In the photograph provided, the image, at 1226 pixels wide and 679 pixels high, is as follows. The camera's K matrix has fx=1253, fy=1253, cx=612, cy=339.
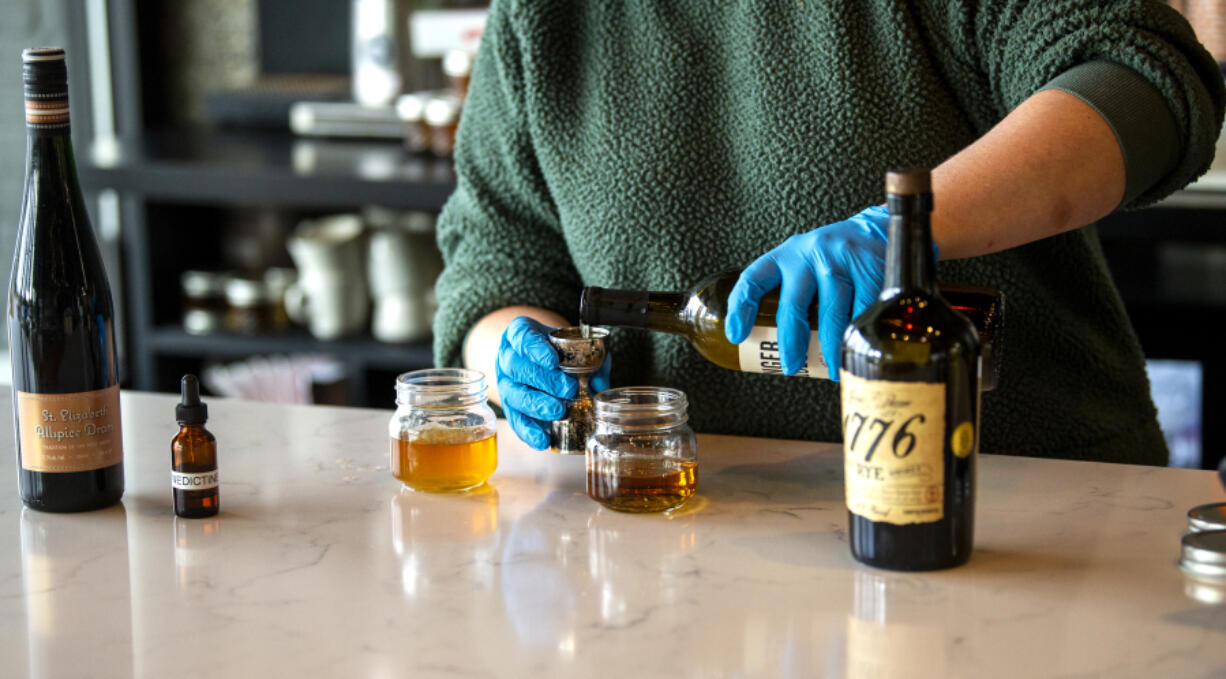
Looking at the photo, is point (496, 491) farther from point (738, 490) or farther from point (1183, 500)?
point (1183, 500)

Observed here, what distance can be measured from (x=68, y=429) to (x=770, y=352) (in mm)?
555

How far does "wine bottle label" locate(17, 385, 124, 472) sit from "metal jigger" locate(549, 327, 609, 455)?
36 cm

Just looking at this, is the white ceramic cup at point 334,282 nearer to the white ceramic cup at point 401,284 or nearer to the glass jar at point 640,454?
the white ceramic cup at point 401,284

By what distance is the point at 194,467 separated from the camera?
997 millimetres

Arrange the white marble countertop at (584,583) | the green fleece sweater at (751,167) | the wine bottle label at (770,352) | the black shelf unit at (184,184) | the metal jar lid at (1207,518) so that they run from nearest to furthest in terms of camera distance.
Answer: the white marble countertop at (584,583)
the metal jar lid at (1207,518)
the wine bottle label at (770,352)
the green fleece sweater at (751,167)
the black shelf unit at (184,184)

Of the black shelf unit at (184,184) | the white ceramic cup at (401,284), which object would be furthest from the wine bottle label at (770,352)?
the white ceramic cup at (401,284)

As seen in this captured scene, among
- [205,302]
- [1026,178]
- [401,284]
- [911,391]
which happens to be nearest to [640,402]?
[911,391]

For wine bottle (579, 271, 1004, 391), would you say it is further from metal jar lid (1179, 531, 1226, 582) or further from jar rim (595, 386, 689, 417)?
metal jar lid (1179, 531, 1226, 582)

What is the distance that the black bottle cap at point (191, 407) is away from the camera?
971 millimetres

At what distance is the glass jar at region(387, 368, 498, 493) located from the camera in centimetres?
104

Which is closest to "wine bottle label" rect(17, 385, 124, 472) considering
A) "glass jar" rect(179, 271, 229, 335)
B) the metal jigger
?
the metal jigger

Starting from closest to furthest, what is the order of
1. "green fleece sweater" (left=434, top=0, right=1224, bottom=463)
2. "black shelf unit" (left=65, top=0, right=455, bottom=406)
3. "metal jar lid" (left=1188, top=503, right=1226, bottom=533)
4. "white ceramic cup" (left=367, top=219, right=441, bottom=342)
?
"metal jar lid" (left=1188, top=503, right=1226, bottom=533) < "green fleece sweater" (left=434, top=0, right=1224, bottom=463) < "black shelf unit" (left=65, top=0, right=455, bottom=406) < "white ceramic cup" (left=367, top=219, right=441, bottom=342)

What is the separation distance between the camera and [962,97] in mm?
1252

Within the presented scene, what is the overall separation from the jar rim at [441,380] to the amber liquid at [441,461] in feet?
0.13
